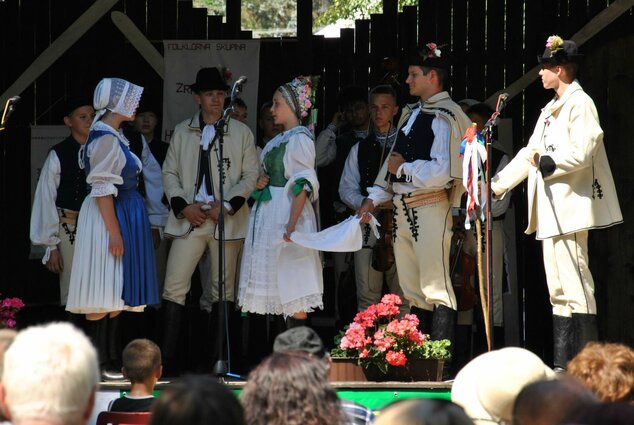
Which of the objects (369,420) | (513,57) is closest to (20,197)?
(513,57)

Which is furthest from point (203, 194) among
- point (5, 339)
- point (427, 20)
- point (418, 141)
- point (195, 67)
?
point (5, 339)

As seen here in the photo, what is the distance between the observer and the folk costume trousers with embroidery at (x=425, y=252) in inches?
302

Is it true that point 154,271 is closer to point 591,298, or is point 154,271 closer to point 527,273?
point 591,298

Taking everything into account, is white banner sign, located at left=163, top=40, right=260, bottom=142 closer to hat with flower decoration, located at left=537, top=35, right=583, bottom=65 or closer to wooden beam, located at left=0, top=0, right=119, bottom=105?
wooden beam, located at left=0, top=0, right=119, bottom=105

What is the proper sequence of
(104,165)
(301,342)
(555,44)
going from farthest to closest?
(104,165)
(555,44)
(301,342)

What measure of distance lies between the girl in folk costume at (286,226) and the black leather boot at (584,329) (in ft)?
5.52

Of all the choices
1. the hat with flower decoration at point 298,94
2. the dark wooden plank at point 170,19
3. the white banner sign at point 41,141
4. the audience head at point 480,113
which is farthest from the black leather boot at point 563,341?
the white banner sign at point 41,141

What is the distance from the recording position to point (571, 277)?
7125 millimetres

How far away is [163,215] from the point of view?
8.61 metres

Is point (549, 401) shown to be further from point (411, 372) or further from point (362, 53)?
point (362, 53)

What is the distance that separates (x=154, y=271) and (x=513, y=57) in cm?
365

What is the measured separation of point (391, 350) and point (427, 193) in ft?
3.71

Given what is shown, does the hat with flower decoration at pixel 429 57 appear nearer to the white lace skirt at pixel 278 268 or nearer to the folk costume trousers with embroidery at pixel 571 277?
the white lace skirt at pixel 278 268

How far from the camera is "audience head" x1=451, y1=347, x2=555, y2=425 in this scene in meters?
4.23
